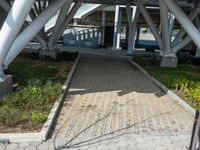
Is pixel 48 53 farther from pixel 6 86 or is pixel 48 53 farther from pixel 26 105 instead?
pixel 26 105

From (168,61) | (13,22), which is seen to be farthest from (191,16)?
(13,22)

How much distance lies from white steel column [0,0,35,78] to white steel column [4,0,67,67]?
688mm

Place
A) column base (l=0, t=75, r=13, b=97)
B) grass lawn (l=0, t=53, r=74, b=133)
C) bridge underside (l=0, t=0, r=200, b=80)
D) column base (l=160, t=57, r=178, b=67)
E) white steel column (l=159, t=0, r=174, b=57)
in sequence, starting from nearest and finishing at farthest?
grass lawn (l=0, t=53, r=74, b=133)
bridge underside (l=0, t=0, r=200, b=80)
column base (l=0, t=75, r=13, b=97)
white steel column (l=159, t=0, r=174, b=57)
column base (l=160, t=57, r=178, b=67)

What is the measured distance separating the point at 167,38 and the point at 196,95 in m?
8.08

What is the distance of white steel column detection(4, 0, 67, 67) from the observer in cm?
870

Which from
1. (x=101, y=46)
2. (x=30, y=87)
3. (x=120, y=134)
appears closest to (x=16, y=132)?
(x=120, y=134)

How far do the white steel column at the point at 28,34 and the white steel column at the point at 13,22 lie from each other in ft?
2.26

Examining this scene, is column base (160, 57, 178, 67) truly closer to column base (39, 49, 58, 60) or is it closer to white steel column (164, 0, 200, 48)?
white steel column (164, 0, 200, 48)

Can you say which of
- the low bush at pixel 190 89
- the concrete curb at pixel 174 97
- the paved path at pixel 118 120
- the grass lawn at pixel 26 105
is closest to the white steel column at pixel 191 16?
the concrete curb at pixel 174 97

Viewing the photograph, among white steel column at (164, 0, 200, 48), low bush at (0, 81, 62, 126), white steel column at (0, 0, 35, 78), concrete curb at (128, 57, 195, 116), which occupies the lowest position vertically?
concrete curb at (128, 57, 195, 116)

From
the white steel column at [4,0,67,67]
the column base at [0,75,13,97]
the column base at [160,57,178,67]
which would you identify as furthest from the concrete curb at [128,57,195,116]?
the column base at [0,75,13,97]

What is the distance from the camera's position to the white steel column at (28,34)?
8703mm

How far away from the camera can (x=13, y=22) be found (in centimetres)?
777

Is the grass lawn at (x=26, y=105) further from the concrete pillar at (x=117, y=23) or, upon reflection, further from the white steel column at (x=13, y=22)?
the concrete pillar at (x=117, y=23)
